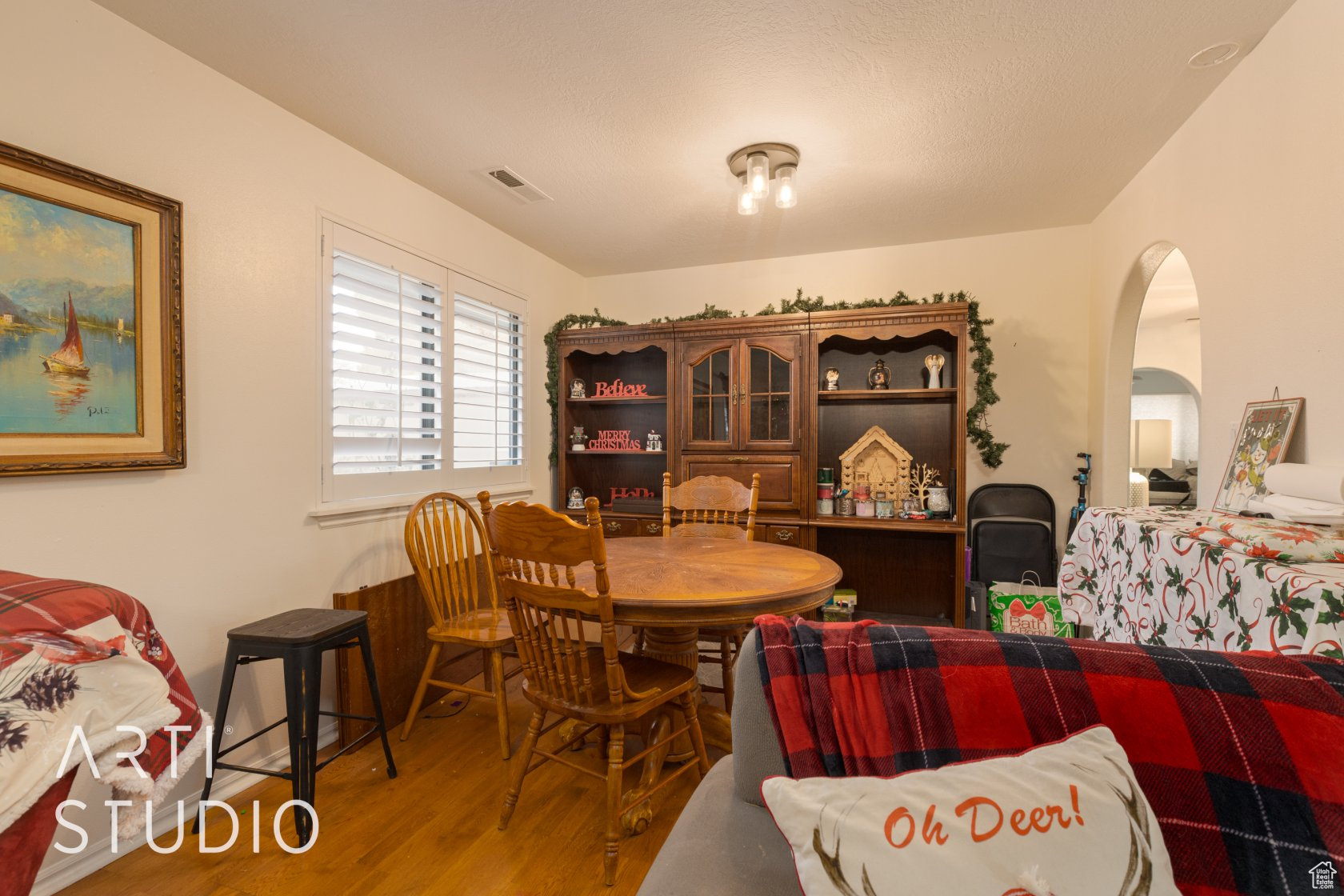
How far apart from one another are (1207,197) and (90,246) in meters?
3.71

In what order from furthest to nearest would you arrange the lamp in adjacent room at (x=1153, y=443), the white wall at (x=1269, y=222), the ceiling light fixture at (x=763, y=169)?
1. the lamp in adjacent room at (x=1153, y=443)
2. the ceiling light fixture at (x=763, y=169)
3. the white wall at (x=1269, y=222)

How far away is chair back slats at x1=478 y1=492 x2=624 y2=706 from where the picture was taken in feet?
5.28

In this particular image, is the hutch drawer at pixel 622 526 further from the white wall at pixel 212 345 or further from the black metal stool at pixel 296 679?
the black metal stool at pixel 296 679

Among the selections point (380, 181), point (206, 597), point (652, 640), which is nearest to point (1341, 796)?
point (652, 640)

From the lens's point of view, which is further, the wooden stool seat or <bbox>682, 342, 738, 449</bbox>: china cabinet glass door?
<bbox>682, 342, 738, 449</bbox>: china cabinet glass door

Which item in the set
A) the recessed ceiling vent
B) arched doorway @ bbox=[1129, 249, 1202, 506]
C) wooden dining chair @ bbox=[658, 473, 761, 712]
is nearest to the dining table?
wooden dining chair @ bbox=[658, 473, 761, 712]

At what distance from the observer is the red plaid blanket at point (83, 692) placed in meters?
0.94

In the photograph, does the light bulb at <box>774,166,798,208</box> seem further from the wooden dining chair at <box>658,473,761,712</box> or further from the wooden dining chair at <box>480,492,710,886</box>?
the wooden dining chair at <box>480,492,710,886</box>

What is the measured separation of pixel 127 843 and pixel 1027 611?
3776 millimetres

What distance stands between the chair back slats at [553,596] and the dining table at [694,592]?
0.13 meters

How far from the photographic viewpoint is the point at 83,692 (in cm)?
105

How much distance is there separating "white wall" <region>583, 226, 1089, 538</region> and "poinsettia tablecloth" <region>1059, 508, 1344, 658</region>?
6.58 feet

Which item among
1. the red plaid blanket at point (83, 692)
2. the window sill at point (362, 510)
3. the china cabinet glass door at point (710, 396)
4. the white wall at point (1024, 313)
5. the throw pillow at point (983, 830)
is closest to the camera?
the throw pillow at point (983, 830)

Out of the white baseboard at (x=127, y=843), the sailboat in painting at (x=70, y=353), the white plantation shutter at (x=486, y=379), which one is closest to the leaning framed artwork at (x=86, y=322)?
the sailboat in painting at (x=70, y=353)
